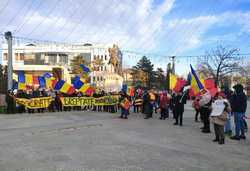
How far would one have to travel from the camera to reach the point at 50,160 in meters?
7.27

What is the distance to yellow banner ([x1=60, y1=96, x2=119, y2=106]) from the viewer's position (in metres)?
20.5

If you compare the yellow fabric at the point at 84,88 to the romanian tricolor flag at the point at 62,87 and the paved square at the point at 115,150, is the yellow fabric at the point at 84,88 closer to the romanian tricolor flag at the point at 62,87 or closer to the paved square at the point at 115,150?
the romanian tricolor flag at the point at 62,87

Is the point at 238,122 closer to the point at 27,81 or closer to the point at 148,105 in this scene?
the point at 148,105

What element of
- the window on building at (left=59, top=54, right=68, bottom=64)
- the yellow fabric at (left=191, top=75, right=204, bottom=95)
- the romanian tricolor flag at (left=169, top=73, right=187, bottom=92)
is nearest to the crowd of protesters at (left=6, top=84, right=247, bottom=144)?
the yellow fabric at (left=191, top=75, right=204, bottom=95)

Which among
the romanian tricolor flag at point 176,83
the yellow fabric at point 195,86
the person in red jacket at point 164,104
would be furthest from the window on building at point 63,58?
the yellow fabric at point 195,86

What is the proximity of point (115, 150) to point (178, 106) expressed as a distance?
6233 millimetres

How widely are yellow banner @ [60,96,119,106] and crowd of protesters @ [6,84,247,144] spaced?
1.06 feet

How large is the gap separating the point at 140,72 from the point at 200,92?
6449cm

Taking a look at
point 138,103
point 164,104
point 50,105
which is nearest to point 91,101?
point 50,105

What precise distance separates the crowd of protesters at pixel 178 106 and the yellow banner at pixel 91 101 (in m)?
0.32

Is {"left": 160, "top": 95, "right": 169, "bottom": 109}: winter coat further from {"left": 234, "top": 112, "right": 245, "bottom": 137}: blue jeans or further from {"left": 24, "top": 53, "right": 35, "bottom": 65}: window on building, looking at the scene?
{"left": 24, "top": 53, "right": 35, "bottom": 65}: window on building

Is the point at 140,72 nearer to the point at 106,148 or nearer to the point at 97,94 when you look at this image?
the point at 97,94

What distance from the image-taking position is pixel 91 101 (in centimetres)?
2097

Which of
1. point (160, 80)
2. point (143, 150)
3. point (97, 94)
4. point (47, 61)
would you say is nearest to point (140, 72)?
point (160, 80)
